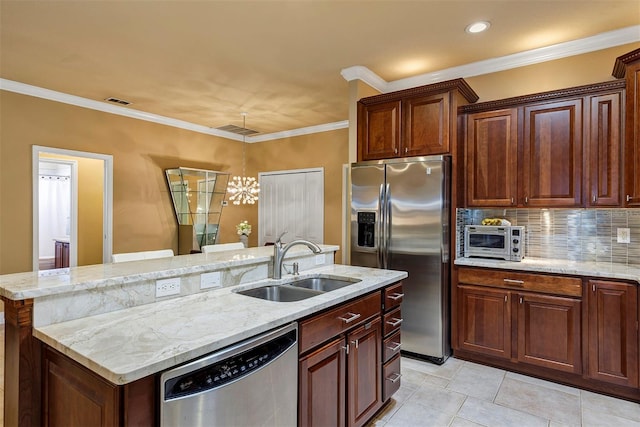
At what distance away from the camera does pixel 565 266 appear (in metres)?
2.79

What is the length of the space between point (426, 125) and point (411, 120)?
160mm

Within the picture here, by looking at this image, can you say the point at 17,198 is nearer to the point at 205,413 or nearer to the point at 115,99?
the point at 115,99

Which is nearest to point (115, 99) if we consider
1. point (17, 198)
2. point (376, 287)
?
point (17, 198)

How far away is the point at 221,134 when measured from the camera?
6391 millimetres

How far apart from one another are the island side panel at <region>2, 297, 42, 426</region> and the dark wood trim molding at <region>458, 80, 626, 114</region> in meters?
3.43

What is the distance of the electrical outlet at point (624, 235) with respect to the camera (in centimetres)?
293

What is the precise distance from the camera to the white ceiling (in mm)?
2553

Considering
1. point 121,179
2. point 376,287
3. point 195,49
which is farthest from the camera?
point 121,179

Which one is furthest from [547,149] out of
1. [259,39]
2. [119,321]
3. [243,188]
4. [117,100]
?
[117,100]

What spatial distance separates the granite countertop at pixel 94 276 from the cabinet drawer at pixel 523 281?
80.5 inches

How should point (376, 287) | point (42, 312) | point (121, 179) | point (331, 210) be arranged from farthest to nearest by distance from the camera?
point (331, 210)
point (121, 179)
point (376, 287)
point (42, 312)

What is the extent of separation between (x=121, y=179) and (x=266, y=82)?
263 centimetres

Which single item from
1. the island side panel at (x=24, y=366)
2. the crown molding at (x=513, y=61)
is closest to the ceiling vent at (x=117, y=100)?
the crown molding at (x=513, y=61)

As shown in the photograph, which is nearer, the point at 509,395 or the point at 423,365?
the point at 509,395
